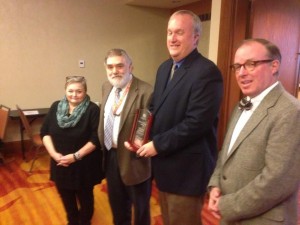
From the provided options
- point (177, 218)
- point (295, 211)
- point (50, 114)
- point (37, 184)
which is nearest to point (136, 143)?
point (177, 218)

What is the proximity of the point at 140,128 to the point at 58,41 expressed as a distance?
352 centimetres

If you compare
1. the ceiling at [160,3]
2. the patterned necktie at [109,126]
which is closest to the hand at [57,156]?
the patterned necktie at [109,126]

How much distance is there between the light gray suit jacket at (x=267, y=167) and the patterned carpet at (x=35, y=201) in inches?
57.0

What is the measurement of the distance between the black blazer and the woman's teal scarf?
594 millimetres

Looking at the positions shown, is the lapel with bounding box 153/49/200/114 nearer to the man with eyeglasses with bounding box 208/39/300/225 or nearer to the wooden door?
the man with eyeglasses with bounding box 208/39/300/225

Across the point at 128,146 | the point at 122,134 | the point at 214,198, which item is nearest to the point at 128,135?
the point at 122,134

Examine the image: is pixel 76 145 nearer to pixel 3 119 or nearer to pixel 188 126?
pixel 188 126

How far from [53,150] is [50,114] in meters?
0.26

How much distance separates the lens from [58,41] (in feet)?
14.6

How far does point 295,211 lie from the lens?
3.44ft

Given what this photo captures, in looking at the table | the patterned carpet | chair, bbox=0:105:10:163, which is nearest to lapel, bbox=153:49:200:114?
the patterned carpet

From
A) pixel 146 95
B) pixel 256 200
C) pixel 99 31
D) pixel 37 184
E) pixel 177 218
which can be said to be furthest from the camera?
pixel 99 31

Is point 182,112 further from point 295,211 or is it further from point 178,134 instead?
point 295,211

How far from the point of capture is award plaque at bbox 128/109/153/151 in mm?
1496
